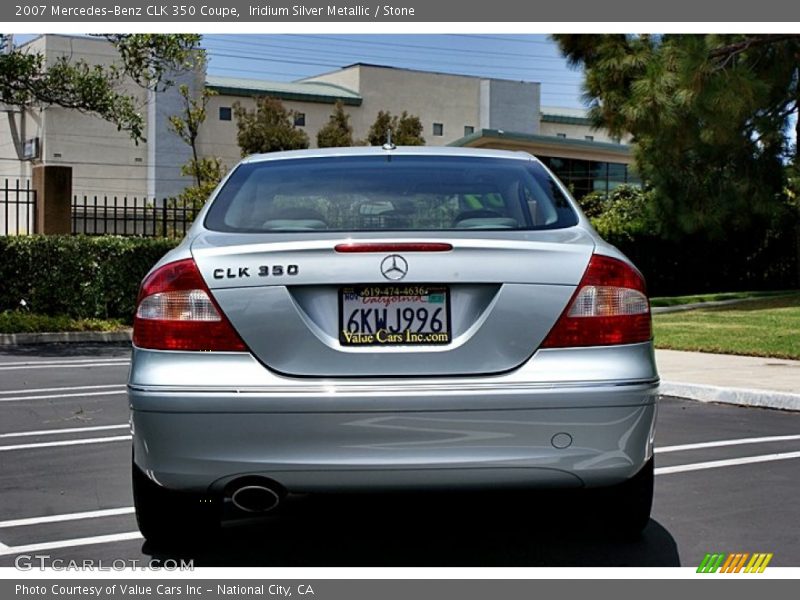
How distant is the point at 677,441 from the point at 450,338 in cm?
412

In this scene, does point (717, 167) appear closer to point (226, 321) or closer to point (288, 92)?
point (226, 321)

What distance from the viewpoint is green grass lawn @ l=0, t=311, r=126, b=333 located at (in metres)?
17.5

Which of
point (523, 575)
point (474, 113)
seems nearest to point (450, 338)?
point (523, 575)

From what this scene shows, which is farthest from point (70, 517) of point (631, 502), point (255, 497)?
point (631, 502)

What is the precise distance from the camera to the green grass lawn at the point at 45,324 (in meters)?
17.5

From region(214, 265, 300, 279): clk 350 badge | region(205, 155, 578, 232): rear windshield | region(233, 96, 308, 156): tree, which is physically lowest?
region(214, 265, 300, 279): clk 350 badge

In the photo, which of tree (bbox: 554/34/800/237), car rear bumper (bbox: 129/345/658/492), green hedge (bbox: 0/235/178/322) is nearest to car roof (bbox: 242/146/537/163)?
car rear bumper (bbox: 129/345/658/492)

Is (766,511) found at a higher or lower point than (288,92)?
lower

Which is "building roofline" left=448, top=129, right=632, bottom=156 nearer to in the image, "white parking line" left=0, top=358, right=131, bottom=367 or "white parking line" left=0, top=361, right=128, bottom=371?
"white parking line" left=0, top=358, right=131, bottom=367

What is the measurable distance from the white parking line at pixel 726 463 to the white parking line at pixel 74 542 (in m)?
3.00

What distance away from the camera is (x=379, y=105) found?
249ft

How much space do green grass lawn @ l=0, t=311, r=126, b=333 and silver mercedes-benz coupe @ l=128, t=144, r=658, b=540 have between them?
13704mm

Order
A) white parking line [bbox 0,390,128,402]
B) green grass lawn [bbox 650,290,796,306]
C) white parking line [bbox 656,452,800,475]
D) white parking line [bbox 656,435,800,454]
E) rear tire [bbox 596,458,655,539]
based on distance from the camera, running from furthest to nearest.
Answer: green grass lawn [bbox 650,290,796,306] < white parking line [bbox 0,390,128,402] < white parking line [bbox 656,435,800,454] < white parking line [bbox 656,452,800,475] < rear tire [bbox 596,458,655,539]

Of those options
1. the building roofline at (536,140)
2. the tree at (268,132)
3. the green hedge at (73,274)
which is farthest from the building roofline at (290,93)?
the green hedge at (73,274)
